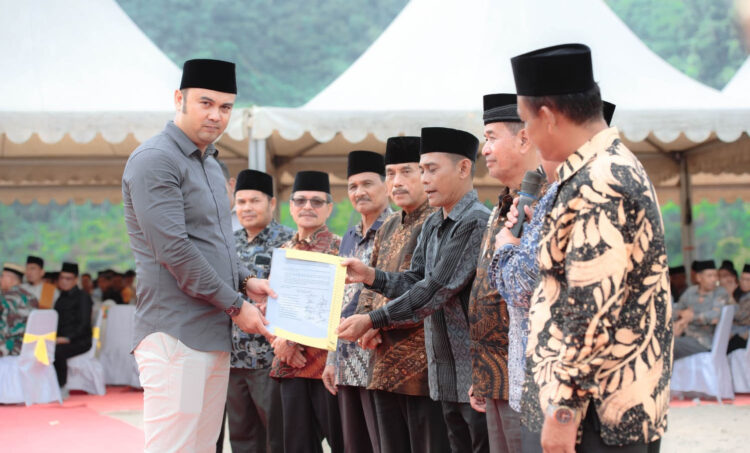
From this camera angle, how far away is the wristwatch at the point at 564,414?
1.73m

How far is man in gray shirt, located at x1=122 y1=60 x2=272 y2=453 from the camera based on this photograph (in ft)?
9.02

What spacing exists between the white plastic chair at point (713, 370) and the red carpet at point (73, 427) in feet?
17.0

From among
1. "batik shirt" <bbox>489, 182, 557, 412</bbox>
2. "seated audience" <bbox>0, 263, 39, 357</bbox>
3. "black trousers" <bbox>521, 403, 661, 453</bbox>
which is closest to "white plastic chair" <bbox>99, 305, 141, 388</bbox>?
"seated audience" <bbox>0, 263, 39, 357</bbox>

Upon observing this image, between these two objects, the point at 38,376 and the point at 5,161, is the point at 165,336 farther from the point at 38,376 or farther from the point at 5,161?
the point at 5,161

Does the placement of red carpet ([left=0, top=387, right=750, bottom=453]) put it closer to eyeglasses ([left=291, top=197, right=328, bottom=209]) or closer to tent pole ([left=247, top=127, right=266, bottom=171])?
tent pole ([left=247, top=127, right=266, bottom=171])

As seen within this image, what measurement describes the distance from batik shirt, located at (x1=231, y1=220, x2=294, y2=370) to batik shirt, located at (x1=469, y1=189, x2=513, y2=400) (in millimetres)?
1930

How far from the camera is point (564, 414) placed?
1734 millimetres

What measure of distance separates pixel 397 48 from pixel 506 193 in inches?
257

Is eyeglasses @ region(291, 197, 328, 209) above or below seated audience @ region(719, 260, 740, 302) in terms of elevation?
above

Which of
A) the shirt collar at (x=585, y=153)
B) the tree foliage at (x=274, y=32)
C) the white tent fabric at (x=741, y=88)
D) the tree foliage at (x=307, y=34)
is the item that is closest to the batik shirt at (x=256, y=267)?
the shirt collar at (x=585, y=153)

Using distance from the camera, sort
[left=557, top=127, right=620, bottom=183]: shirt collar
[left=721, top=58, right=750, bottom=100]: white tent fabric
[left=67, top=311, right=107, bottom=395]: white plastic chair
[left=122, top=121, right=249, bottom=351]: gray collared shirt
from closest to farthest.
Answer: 1. [left=557, top=127, right=620, bottom=183]: shirt collar
2. [left=122, top=121, right=249, bottom=351]: gray collared shirt
3. [left=721, top=58, right=750, bottom=100]: white tent fabric
4. [left=67, top=311, right=107, bottom=395]: white plastic chair

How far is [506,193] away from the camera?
9.41ft

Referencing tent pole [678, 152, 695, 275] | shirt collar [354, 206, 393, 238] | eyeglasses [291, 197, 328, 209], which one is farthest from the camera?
tent pole [678, 152, 695, 275]

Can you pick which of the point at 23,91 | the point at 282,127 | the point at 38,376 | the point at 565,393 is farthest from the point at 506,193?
the point at 38,376
